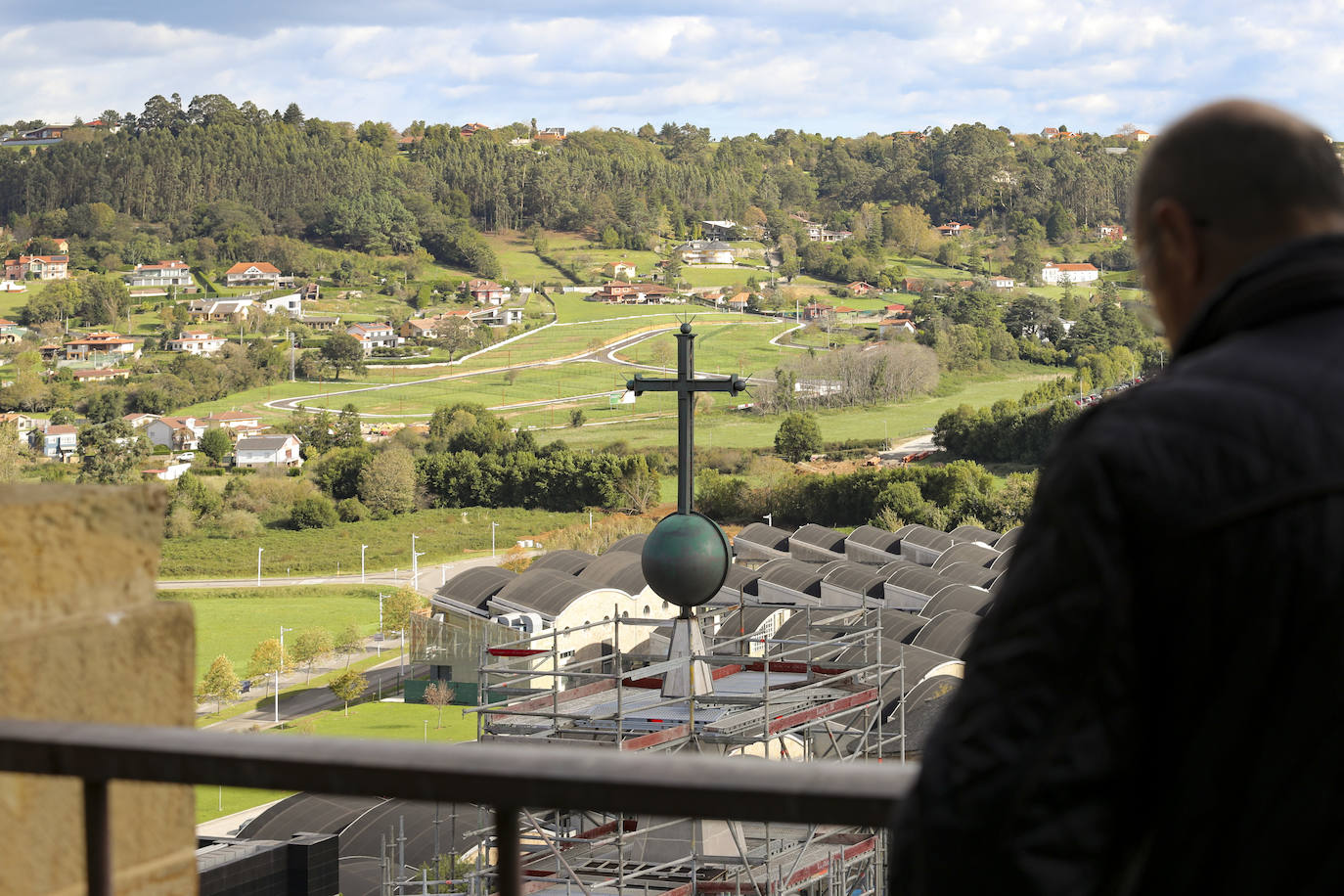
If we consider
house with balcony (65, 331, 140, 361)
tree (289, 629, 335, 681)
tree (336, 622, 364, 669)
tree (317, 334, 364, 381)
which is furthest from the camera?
tree (317, 334, 364, 381)

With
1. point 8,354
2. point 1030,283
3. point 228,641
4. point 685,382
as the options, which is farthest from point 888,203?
point 685,382

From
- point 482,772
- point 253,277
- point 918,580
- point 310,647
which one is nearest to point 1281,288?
point 482,772

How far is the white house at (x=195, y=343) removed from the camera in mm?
94062

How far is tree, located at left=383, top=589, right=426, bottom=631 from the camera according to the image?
45531mm

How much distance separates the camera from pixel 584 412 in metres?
85.5

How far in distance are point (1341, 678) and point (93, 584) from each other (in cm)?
147

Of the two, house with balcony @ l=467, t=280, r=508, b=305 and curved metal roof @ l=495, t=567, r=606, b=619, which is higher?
house with balcony @ l=467, t=280, r=508, b=305

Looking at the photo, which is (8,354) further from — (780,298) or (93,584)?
(93,584)

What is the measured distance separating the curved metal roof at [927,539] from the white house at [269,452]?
142ft

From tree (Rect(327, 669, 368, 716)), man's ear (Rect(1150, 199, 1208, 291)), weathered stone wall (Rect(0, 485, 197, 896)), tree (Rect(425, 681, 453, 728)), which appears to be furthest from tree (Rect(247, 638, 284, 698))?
man's ear (Rect(1150, 199, 1208, 291))

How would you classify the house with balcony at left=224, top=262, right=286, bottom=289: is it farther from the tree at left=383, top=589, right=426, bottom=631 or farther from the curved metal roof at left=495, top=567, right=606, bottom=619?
the curved metal roof at left=495, top=567, right=606, bottom=619

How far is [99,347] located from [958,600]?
8071 cm

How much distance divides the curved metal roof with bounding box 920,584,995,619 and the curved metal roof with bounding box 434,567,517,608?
10.3m

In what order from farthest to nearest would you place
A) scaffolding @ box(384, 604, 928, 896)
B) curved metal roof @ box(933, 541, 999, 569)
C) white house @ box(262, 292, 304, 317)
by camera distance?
white house @ box(262, 292, 304, 317), curved metal roof @ box(933, 541, 999, 569), scaffolding @ box(384, 604, 928, 896)
